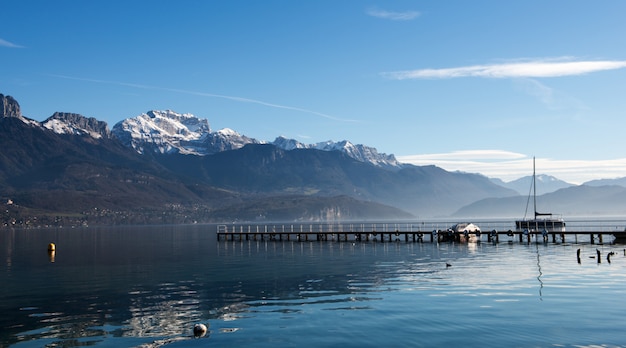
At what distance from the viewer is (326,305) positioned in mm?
44094

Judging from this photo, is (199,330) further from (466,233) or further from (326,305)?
(466,233)

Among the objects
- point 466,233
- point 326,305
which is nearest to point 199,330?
point 326,305

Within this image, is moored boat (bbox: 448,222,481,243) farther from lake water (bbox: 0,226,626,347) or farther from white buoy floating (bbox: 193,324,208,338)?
white buoy floating (bbox: 193,324,208,338)

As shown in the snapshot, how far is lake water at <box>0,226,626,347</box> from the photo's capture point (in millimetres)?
33875

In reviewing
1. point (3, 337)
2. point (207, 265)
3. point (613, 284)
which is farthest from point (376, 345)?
point (207, 265)

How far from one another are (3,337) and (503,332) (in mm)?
29813

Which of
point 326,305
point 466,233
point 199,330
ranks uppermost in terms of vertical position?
point 466,233

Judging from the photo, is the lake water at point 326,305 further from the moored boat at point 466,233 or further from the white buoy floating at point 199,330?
the moored boat at point 466,233

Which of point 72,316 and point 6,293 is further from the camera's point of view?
point 6,293

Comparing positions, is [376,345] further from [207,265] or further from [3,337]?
[207,265]

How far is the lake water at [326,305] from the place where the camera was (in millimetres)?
33875

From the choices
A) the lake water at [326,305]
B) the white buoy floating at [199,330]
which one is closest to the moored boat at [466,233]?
the lake water at [326,305]

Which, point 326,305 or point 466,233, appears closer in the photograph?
point 326,305

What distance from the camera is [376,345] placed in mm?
31766
